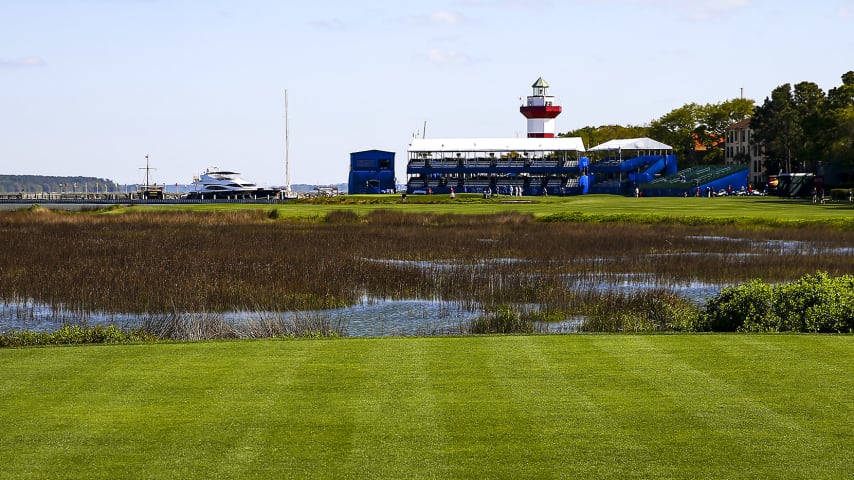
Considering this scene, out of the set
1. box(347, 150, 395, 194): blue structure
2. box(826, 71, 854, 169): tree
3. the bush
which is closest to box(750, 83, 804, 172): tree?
box(826, 71, 854, 169): tree

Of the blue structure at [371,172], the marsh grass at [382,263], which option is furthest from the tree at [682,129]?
the marsh grass at [382,263]

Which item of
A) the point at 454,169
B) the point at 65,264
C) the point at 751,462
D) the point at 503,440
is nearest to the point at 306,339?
the point at 503,440

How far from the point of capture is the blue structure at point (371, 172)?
144625 mm

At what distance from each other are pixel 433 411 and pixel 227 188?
13281cm

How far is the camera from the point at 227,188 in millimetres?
141125

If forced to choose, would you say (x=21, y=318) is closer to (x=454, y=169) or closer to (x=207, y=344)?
(x=207, y=344)

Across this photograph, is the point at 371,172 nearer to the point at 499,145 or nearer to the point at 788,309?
the point at 499,145

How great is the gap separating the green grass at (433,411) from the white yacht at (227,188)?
124834mm

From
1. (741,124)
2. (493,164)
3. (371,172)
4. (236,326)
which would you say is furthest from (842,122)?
(236,326)

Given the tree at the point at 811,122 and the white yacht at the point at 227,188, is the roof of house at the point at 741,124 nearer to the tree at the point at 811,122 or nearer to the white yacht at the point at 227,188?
the tree at the point at 811,122

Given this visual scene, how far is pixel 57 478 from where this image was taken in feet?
31.3

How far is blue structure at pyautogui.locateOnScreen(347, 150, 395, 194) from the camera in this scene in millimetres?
144625

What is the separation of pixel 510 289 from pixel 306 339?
39.3 ft

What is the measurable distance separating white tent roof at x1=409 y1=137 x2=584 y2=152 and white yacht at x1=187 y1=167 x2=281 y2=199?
21.9m
